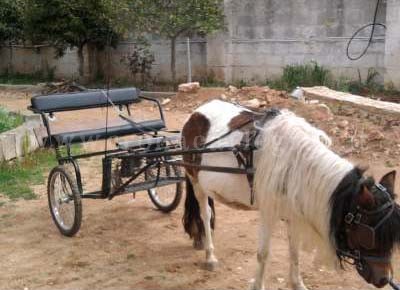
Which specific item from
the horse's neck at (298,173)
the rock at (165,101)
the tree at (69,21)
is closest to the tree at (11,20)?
the tree at (69,21)

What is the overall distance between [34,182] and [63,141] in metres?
1.99

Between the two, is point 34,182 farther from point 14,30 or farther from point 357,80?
point 14,30

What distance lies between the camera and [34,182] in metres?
Answer: 7.51

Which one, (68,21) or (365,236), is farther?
(68,21)

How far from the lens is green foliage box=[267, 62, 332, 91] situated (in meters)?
13.9

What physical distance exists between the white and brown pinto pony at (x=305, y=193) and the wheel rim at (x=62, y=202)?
167cm

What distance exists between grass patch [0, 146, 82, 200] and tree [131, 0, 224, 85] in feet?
20.9

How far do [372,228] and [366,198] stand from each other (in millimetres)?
169

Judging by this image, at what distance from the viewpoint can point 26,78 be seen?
66.0ft

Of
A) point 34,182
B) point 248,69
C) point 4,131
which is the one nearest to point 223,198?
point 34,182

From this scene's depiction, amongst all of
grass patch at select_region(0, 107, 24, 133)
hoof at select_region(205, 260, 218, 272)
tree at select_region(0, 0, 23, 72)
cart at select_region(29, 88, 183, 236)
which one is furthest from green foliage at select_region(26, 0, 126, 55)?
hoof at select_region(205, 260, 218, 272)

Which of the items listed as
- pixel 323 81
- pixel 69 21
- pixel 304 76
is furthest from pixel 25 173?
pixel 69 21

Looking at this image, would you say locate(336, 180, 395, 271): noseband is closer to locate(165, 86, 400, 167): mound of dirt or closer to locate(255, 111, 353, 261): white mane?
locate(255, 111, 353, 261): white mane

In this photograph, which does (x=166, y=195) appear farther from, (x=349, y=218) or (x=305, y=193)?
(x=349, y=218)
